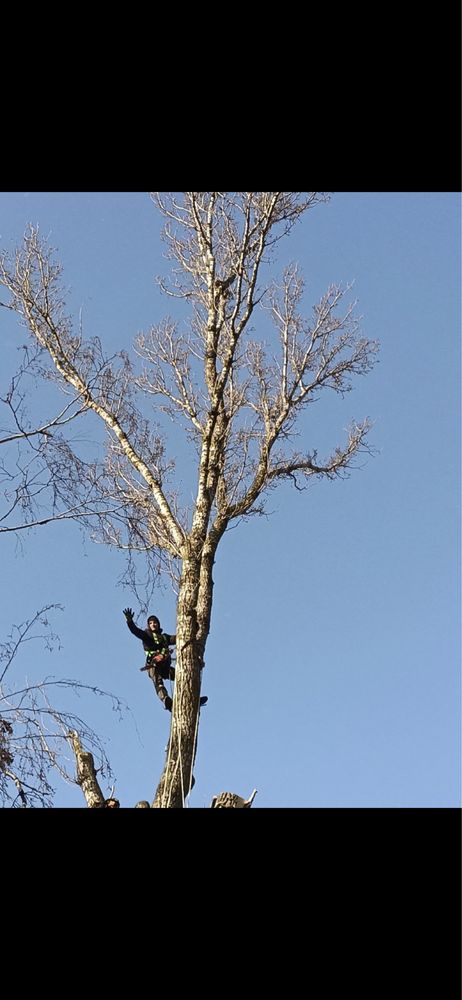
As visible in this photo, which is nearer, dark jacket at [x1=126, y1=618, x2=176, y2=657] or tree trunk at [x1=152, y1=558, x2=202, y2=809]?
tree trunk at [x1=152, y1=558, x2=202, y2=809]

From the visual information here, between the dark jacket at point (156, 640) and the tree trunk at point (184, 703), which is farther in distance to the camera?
the dark jacket at point (156, 640)

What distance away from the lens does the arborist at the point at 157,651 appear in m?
8.17

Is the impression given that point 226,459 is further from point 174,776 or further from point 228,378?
point 174,776

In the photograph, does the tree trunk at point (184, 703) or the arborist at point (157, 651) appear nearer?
the tree trunk at point (184, 703)

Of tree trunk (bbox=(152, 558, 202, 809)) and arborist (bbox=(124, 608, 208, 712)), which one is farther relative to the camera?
arborist (bbox=(124, 608, 208, 712))

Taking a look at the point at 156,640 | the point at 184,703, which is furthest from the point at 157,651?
the point at 184,703

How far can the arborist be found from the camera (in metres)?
8.17

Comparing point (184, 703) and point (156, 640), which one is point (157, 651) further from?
point (184, 703)

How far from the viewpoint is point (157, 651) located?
8203 millimetres
